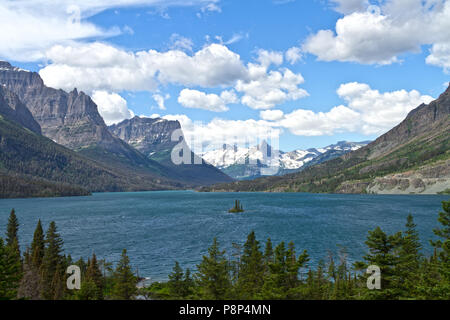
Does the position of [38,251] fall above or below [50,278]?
above

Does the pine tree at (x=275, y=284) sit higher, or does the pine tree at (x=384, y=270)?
the pine tree at (x=384, y=270)

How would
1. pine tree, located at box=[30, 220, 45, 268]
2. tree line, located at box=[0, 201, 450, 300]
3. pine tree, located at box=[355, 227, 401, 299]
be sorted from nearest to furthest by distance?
pine tree, located at box=[355, 227, 401, 299] < tree line, located at box=[0, 201, 450, 300] < pine tree, located at box=[30, 220, 45, 268]

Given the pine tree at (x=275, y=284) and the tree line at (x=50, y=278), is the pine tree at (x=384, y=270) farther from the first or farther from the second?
the tree line at (x=50, y=278)

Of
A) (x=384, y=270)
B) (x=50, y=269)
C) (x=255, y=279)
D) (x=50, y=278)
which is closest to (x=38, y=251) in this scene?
(x=50, y=269)

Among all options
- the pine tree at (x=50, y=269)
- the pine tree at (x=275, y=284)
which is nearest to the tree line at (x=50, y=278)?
the pine tree at (x=50, y=269)

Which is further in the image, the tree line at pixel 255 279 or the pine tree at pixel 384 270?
the tree line at pixel 255 279

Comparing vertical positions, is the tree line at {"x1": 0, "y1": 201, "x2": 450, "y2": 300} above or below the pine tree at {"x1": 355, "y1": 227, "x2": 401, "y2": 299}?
below

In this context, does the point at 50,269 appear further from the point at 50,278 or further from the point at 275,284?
the point at 275,284

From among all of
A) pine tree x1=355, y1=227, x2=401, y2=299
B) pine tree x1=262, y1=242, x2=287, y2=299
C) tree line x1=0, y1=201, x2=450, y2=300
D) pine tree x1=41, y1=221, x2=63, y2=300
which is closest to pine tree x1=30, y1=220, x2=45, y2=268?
tree line x1=0, y1=201, x2=450, y2=300

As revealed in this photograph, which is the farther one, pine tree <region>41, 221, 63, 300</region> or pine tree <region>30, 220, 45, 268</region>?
pine tree <region>30, 220, 45, 268</region>

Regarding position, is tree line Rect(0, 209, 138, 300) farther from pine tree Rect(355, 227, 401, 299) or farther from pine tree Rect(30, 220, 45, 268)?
pine tree Rect(355, 227, 401, 299)

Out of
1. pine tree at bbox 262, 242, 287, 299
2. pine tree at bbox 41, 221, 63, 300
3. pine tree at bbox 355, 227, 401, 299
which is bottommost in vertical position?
pine tree at bbox 41, 221, 63, 300

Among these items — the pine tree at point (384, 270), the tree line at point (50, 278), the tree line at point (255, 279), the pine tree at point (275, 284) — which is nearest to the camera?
the pine tree at point (384, 270)
